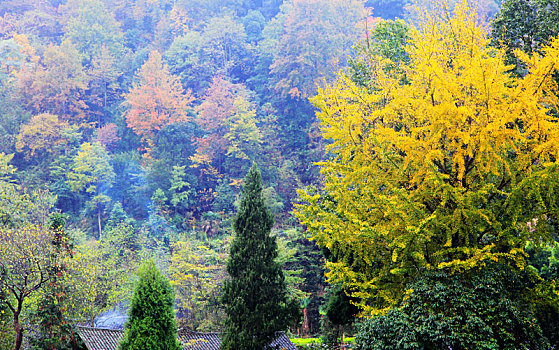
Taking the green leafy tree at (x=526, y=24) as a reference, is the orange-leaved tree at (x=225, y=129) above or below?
above

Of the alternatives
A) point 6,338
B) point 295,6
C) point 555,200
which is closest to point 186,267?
point 6,338

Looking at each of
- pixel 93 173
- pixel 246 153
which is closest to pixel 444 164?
pixel 246 153

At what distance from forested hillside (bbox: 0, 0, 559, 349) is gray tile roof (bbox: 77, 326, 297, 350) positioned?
76cm

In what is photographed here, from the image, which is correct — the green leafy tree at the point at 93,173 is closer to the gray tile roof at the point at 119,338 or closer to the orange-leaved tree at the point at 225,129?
the orange-leaved tree at the point at 225,129

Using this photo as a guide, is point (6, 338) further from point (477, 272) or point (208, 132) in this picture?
point (208, 132)

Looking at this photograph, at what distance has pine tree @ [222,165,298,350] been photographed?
10.8 metres

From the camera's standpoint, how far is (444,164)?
7750 millimetres

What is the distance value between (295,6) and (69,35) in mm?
16602

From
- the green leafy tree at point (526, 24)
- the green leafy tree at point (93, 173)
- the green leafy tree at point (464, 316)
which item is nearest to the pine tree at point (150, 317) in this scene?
the green leafy tree at point (464, 316)

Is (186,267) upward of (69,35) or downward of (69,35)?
downward

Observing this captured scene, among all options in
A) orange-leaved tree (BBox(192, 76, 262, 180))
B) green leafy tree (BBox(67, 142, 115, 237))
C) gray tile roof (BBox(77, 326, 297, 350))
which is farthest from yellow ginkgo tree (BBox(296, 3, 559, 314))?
green leafy tree (BBox(67, 142, 115, 237))

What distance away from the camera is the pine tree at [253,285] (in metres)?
10.8

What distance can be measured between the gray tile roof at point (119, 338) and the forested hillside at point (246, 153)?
76cm

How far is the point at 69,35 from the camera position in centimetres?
3447
